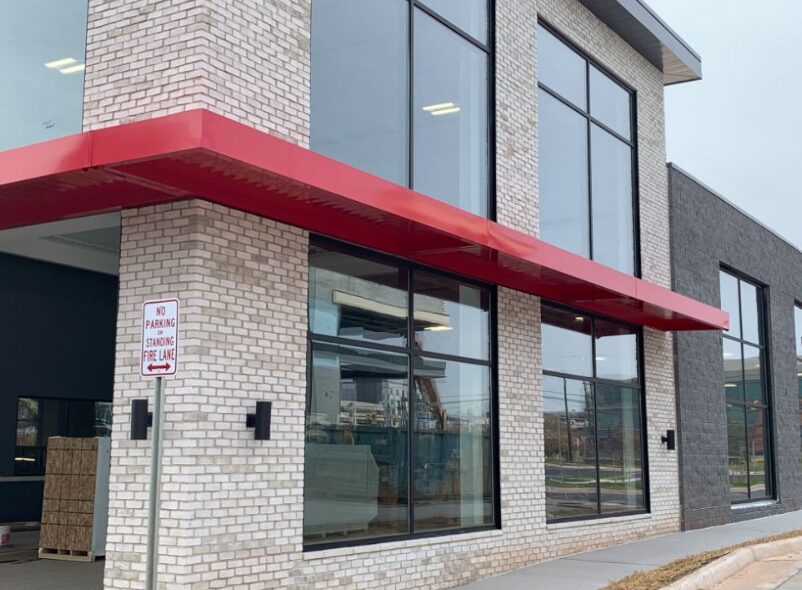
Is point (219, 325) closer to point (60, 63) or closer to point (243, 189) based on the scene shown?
point (243, 189)

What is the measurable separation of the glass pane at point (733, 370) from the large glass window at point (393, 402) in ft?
31.8

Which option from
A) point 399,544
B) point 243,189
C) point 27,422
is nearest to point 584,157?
point 399,544

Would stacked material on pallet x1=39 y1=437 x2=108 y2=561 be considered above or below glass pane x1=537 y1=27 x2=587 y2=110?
below

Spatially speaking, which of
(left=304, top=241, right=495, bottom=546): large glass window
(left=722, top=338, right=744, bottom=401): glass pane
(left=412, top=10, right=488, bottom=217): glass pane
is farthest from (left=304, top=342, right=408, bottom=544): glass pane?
(left=722, top=338, right=744, bottom=401): glass pane

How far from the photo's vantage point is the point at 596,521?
14797 millimetres

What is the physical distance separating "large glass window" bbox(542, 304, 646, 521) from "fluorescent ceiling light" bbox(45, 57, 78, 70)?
7.50 meters

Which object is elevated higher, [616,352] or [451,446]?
[616,352]

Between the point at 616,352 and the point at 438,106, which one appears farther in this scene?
the point at 616,352

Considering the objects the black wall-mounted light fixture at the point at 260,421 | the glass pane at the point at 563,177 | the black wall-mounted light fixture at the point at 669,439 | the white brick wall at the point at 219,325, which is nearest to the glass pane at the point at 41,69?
the white brick wall at the point at 219,325

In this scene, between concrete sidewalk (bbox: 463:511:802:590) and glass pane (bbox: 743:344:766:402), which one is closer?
concrete sidewalk (bbox: 463:511:802:590)

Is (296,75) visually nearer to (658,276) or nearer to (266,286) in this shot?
(266,286)

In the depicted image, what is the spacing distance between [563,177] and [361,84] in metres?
5.28

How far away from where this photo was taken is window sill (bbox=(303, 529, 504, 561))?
9.41 meters

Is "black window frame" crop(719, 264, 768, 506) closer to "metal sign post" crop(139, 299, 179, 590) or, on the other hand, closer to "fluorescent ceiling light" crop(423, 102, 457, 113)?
"fluorescent ceiling light" crop(423, 102, 457, 113)
